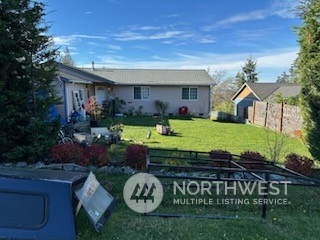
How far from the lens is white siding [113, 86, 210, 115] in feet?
79.0

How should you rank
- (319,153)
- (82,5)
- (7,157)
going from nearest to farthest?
(7,157)
(319,153)
(82,5)

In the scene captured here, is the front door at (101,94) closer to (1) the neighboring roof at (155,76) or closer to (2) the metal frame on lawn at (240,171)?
(1) the neighboring roof at (155,76)

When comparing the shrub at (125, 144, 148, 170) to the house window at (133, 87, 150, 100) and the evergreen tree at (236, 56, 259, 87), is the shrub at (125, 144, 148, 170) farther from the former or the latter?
the evergreen tree at (236, 56, 259, 87)

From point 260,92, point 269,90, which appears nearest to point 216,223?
point 260,92

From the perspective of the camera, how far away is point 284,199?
197 inches

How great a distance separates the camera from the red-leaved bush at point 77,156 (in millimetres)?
6336

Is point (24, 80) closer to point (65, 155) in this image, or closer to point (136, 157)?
point (65, 155)

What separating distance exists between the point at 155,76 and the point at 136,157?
64.4 feet

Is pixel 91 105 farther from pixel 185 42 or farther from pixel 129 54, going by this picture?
pixel 129 54

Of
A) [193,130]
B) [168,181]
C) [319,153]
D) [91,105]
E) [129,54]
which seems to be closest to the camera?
[168,181]

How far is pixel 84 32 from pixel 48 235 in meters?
24.5

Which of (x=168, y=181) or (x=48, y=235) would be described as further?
(x=168, y=181)

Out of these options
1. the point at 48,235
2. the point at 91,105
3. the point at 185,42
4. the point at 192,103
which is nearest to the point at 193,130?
the point at 91,105

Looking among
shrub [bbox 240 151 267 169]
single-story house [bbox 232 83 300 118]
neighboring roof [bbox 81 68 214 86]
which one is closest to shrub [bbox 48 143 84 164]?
shrub [bbox 240 151 267 169]
